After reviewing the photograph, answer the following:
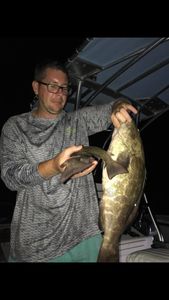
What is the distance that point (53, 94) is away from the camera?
3.09 metres

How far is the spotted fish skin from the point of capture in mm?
2576

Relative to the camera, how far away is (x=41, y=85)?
3207 millimetres

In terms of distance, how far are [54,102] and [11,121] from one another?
0.41 m

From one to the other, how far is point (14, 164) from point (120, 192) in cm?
85

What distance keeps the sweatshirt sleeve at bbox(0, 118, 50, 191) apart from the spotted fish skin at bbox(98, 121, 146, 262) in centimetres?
52

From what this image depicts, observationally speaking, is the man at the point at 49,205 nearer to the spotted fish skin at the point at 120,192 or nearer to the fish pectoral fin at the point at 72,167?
the spotted fish skin at the point at 120,192

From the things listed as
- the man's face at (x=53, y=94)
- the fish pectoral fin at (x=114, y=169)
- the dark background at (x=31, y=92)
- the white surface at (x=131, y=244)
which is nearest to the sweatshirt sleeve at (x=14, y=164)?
the man's face at (x=53, y=94)

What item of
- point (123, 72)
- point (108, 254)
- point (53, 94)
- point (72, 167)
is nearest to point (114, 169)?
point (72, 167)

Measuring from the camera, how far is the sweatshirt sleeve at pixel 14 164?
258 cm

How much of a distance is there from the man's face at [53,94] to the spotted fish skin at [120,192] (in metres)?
0.67

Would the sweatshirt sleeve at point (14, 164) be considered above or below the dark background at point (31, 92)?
below

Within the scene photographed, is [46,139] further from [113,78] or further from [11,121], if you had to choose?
[113,78]

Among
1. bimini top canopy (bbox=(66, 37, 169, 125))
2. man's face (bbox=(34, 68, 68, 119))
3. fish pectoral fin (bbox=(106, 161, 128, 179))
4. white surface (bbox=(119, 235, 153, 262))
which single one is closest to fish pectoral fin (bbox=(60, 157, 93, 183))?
fish pectoral fin (bbox=(106, 161, 128, 179))

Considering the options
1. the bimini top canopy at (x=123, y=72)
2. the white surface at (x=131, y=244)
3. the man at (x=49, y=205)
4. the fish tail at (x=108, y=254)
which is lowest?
the white surface at (x=131, y=244)
